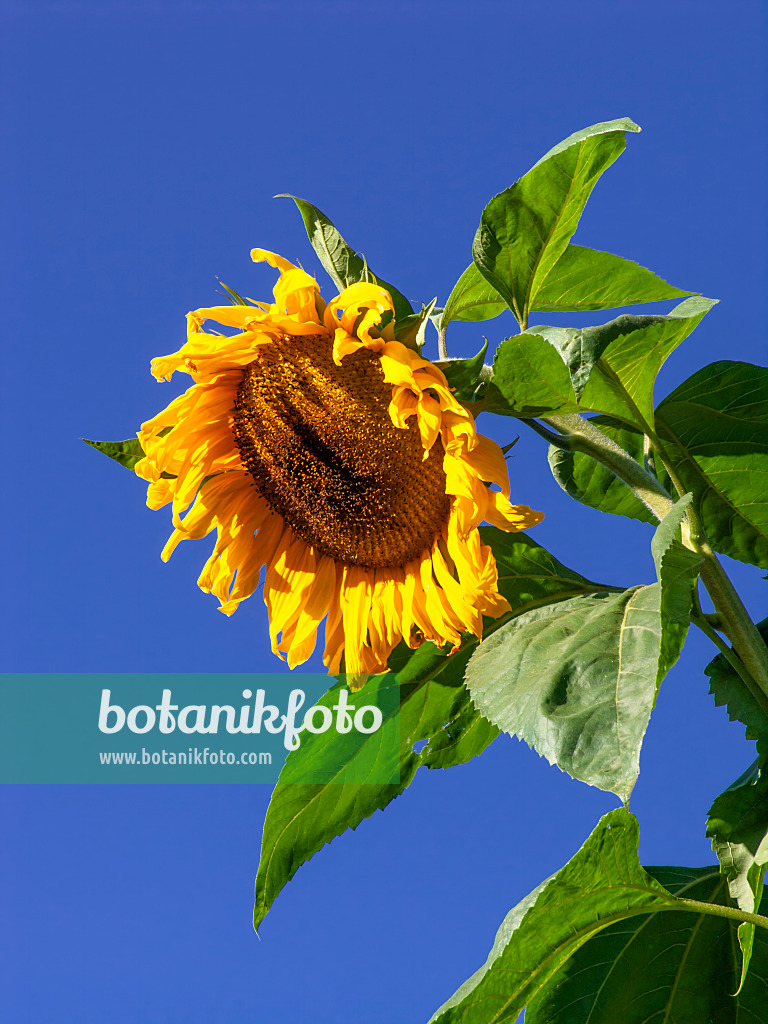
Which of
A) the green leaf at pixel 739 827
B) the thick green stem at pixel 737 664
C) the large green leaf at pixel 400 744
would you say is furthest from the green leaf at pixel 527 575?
the green leaf at pixel 739 827

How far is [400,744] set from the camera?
2592mm

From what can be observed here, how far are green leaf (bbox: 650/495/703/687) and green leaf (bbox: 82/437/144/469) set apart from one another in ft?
4.00

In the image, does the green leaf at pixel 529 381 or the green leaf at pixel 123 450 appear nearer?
the green leaf at pixel 529 381

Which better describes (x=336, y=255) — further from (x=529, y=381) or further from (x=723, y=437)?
(x=723, y=437)

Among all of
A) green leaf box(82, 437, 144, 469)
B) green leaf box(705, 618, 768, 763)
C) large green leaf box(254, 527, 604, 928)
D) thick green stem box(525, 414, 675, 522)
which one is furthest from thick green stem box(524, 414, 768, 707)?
green leaf box(82, 437, 144, 469)

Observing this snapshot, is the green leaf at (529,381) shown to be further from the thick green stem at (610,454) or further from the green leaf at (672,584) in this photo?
the green leaf at (672,584)

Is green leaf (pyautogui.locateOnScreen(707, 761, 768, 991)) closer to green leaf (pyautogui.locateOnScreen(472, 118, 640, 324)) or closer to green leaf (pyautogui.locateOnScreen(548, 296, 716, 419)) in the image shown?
green leaf (pyautogui.locateOnScreen(548, 296, 716, 419))

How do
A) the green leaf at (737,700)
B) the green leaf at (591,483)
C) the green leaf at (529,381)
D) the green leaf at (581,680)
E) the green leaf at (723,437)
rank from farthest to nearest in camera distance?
the green leaf at (591,483) < the green leaf at (723,437) < the green leaf at (737,700) < the green leaf at (529,381) < the green leaf at (581,680)

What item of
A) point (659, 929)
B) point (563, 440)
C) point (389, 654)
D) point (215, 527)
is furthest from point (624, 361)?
point (659, 929)

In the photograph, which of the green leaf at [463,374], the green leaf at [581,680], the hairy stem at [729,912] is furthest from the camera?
the hairy stem at [729,912]

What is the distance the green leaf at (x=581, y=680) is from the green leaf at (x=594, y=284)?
637mm

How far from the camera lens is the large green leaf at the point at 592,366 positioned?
1.92 m

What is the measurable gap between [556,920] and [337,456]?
1122mm

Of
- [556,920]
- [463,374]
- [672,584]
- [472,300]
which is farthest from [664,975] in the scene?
[472,300]
